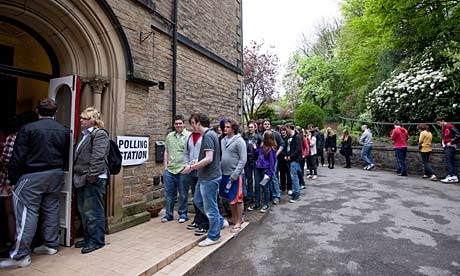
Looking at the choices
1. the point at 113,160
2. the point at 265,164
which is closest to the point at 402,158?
the point at 265,164

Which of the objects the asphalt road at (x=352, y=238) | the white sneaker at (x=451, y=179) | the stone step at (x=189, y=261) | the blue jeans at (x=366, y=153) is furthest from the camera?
the blue jeans at (x=366, y=153)

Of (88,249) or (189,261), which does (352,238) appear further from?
(88,249)

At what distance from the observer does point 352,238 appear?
14.2 feet

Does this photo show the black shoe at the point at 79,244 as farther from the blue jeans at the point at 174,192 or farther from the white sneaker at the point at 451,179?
the white sneaker at the point at 451,179

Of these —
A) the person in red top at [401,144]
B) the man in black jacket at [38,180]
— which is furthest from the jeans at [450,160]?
the man in black jacket at [38,180]

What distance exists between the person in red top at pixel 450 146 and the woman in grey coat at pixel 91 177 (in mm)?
9223

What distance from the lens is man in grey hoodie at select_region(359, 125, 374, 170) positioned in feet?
37.2

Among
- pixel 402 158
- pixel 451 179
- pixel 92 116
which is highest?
pixel 92 116

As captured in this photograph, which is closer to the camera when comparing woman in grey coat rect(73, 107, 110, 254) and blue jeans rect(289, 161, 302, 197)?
woman in grey coat rect(73, 107, 110, 254)

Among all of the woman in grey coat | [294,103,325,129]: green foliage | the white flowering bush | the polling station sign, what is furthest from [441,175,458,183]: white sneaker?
[294,103,325,129]: green foliage

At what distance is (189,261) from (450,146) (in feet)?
27.9

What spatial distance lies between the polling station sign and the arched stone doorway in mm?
175

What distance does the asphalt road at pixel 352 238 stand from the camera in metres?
3.41

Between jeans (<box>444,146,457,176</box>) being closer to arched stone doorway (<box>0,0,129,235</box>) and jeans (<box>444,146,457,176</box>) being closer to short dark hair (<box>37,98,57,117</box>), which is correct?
arched stone doorway (<box>0,0,129,235</box>)
